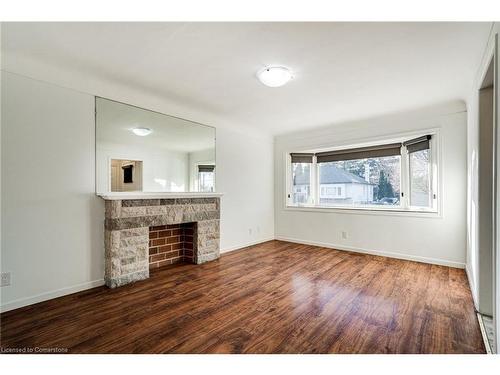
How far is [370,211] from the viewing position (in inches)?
167

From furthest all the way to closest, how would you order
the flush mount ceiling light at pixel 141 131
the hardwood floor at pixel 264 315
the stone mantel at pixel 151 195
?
the flush mount ceiling light at pixel 141 131, the stone mantel at pixel 151 195, the hardwood floor at pixel 264 315

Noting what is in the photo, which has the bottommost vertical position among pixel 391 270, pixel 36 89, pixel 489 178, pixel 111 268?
pixel 391 270

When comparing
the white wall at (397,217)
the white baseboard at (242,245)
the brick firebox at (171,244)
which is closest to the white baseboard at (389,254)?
the white wall at (397,217)

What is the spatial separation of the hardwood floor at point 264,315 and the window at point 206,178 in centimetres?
132

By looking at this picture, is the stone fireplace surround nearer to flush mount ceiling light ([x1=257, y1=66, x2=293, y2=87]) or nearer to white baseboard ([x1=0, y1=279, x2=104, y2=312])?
white baseboard ([x1=0, y1=279, x2=104, y2=312])

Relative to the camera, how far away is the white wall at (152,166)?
2861mm

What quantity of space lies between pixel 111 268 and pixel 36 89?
202 cm

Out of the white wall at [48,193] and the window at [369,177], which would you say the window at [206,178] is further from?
the window at [369,177]

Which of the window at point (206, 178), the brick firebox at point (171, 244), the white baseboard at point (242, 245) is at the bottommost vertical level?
the white baseboard at point (242, 245)

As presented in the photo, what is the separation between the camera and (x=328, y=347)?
5.62 feet

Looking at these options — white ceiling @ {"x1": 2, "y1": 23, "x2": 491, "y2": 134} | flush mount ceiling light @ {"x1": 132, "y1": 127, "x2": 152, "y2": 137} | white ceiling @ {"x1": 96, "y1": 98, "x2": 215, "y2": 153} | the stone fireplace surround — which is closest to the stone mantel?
the stone fireplace surround
